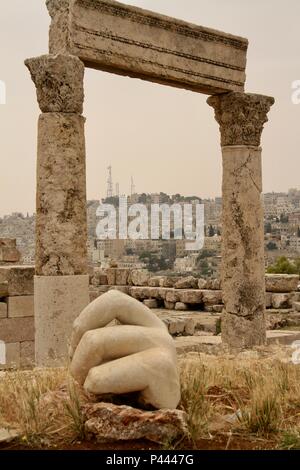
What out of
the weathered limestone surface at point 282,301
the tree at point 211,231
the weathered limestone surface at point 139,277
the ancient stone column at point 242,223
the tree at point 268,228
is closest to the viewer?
the ancient stone column at point 242,223

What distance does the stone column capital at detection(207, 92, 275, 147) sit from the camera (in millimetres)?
12383

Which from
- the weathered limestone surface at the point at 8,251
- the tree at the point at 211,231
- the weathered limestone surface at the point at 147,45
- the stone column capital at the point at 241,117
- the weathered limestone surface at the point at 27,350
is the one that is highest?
the weathered limestone surface at the point at 147,45

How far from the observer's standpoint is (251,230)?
40.4 feet

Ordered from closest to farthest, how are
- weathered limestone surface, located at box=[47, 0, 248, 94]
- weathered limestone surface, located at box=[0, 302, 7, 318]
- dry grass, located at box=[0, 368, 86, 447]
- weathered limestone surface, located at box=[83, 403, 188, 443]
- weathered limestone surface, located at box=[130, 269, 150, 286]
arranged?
weathered limestone surface, located at box=[83, 403, 188, 443] → dry grass, located at box=[0, 368, 86, 447] → weathered limestone surface, located at box=[47, 0, 248, 94] → weathered limestone surface, located at box=[0, 302, 7, 318] → weathered limestone surface, located at box=[130, 269, 150, 286]

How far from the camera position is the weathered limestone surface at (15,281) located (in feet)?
40.6

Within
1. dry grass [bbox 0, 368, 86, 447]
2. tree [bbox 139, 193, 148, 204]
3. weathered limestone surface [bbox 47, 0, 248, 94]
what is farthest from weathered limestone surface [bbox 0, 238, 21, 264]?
tree [bbox 139, 193, 148, 204]

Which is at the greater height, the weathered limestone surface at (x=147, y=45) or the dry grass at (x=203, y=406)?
the weathered limestone surface at (x=147, y=45)

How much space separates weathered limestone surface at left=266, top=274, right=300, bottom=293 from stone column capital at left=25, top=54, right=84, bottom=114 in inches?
402

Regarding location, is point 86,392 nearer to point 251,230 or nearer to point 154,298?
point 251,230

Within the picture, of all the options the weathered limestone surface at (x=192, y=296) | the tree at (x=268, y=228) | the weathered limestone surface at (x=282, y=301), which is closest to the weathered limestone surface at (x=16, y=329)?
the weathered limestone surface at (x=192, y=296)

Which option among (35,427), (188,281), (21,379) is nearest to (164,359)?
(35,427)

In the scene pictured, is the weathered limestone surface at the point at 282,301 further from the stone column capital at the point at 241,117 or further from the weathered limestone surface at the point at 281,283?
the stone column capital at the point at 241,117

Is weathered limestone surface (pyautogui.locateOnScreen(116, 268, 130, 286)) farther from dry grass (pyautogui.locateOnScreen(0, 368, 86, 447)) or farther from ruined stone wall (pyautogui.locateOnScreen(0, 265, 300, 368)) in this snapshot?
dry grass (pyautogui.locateOnScreen(0, 368, 86, 447))

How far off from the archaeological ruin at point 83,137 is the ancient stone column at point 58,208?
0.04ft
